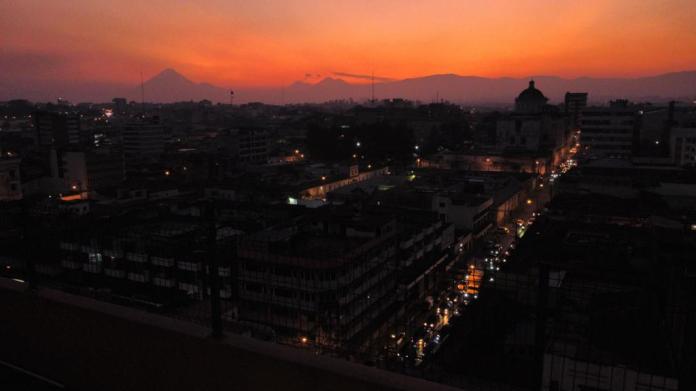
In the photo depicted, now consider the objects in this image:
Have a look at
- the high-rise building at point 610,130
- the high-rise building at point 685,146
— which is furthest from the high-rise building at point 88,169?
the high-rise building at point 685,146

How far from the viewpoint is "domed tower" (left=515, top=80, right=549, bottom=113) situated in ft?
109

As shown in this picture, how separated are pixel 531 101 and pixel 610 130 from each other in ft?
34.3

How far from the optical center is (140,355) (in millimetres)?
1807

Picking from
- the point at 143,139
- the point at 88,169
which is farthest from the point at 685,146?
the point at 143,139

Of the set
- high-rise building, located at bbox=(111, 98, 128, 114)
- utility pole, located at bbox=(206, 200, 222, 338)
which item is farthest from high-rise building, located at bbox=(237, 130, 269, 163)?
high-rise building, located at bbox=(111, 98, 128, 114)

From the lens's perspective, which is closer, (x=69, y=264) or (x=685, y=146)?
(x=69, y=264)

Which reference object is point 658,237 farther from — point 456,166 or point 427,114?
point 427,114

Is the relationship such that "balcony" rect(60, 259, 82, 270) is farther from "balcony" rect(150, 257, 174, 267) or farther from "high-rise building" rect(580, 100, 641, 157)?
"high-rise building" rect(580, 100, 641, 157)

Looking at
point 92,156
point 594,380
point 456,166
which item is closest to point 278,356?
point 594,380

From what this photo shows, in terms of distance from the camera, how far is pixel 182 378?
1.71 m

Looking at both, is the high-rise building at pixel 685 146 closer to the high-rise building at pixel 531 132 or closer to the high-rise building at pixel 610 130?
the high-rise building at pixel 610 130

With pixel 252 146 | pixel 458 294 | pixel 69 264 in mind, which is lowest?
pixel 458 294

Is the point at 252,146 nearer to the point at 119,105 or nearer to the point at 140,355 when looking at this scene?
the point at 140,355

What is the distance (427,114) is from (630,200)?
40361mm
